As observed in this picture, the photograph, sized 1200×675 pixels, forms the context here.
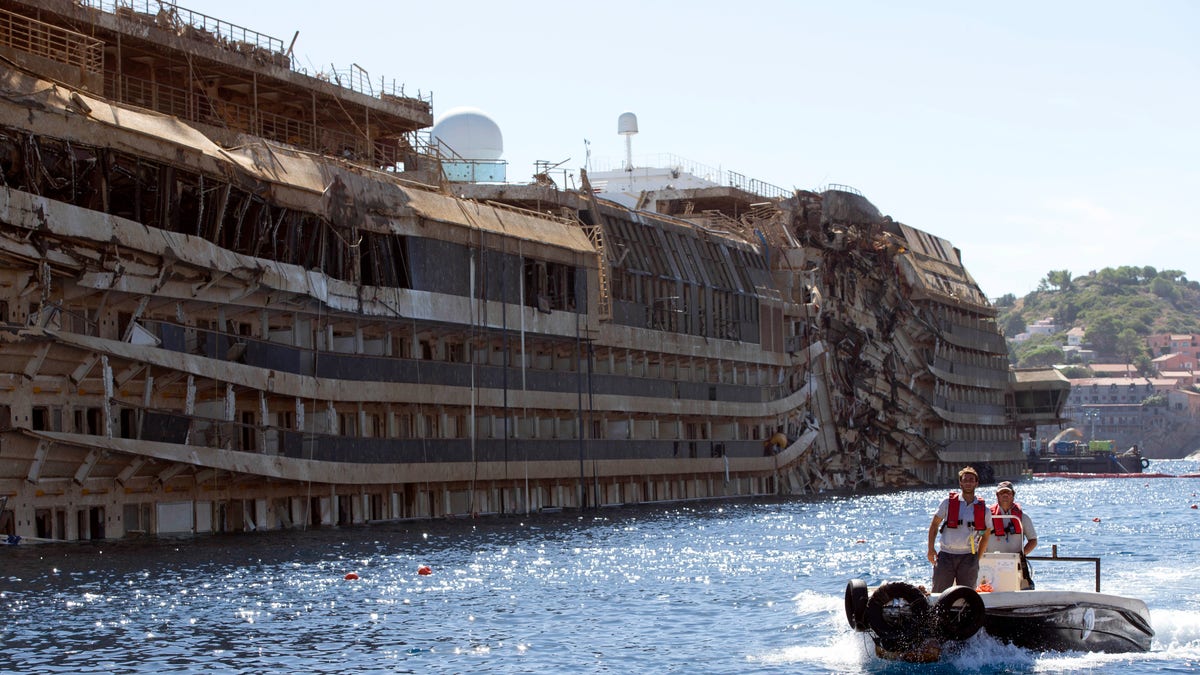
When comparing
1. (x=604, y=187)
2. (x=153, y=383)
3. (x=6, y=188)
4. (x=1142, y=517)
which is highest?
(x=604, y=187)

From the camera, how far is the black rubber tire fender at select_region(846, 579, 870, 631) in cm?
2786

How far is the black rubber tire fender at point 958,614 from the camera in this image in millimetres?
27203

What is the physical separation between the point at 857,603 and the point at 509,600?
11.2 metres

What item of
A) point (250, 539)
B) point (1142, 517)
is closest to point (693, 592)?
point (250, 539)

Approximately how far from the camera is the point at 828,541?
57031mm

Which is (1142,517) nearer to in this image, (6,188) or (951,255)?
(6,188)

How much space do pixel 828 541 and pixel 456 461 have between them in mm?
15616

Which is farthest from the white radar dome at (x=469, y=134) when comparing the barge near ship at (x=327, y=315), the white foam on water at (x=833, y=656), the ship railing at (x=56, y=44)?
the white foam on water at (x=833, y=656)

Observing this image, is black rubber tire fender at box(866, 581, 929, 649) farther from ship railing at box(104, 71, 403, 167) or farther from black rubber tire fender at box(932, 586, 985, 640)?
ship railing at box(104, 71, 403, 167)

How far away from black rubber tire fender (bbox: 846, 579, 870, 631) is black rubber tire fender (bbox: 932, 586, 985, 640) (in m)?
1.22

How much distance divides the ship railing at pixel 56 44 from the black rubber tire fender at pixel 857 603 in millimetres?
34795

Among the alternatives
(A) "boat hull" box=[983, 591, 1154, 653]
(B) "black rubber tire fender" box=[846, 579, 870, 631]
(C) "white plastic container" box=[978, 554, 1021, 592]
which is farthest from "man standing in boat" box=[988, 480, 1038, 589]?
(B) "black rubber tire fender" box=[846, 579, 870, 631]

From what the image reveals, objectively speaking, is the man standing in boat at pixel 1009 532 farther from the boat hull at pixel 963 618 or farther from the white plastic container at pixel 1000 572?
the boat hull at pixel 963 618

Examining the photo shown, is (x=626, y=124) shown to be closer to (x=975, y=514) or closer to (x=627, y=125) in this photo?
(x=627, y=125)
